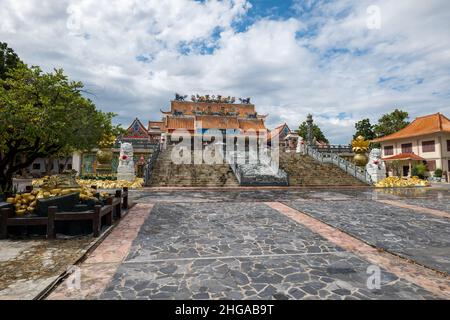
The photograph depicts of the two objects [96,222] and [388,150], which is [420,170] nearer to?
[388,150]

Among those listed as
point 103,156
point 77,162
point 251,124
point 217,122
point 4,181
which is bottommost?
point 4,181

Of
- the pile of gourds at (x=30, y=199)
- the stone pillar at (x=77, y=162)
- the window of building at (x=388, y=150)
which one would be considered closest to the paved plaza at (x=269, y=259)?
the pile of gourds at (x=30, y=199)

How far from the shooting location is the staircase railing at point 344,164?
22.8 m

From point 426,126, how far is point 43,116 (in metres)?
38.5

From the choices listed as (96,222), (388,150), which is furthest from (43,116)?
(388,150)

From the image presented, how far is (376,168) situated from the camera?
2252 centimetres

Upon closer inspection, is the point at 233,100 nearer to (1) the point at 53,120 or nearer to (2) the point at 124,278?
(1) the point at 53,120

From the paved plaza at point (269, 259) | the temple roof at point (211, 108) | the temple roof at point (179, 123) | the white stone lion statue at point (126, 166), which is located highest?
the temple roof at point (211, 108)

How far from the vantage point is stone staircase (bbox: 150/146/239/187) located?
67.6 ft

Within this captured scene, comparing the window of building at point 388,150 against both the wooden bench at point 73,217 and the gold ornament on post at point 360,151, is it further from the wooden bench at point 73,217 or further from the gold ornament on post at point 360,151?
the wooden bench at point 73,217

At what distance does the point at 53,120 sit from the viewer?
7.54m

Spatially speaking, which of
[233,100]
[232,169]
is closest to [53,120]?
[232,169]

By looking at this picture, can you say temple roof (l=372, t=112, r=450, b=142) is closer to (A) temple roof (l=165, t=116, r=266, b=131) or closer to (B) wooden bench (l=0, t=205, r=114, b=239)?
(A) temple roof (l=165, t=116, r=266, b=131)

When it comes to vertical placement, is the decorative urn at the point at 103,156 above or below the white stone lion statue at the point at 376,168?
above
